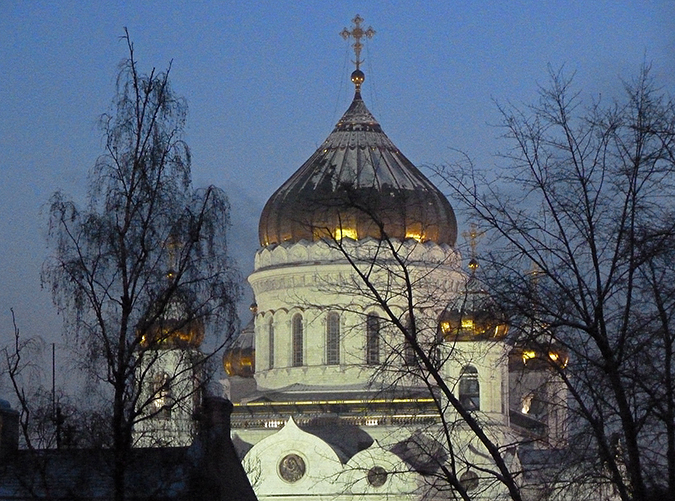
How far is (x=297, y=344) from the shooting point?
186ft

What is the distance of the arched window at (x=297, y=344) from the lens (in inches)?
2221

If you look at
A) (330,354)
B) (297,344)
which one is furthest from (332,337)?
(297,344)

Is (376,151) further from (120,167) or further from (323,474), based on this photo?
(120,167)

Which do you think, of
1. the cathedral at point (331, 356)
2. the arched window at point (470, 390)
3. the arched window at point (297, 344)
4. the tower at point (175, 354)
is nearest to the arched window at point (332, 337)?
the cathedral at point (331, 356)

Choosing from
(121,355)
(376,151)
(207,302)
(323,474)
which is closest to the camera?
(121,355)

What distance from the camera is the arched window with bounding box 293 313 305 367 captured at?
185ft

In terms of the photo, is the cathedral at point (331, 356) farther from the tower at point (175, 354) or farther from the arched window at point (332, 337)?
the tower at point (175, 354)

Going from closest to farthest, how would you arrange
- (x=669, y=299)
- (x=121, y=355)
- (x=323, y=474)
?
(x=669, y=299) < (x=121, y=355) < (x=323, y=474)

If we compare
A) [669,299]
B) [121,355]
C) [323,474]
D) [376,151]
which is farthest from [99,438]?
[376,151]

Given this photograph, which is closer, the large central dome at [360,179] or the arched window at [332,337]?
the arched window at [332,337]

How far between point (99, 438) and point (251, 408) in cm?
3497

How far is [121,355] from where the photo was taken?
20.0 m

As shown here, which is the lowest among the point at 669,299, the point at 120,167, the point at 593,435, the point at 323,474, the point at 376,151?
the point at 323,474

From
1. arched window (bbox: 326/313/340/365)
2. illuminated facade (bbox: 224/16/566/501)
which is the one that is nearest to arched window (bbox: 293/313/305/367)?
illuminated facade (bbox: 224/16/566/501)
